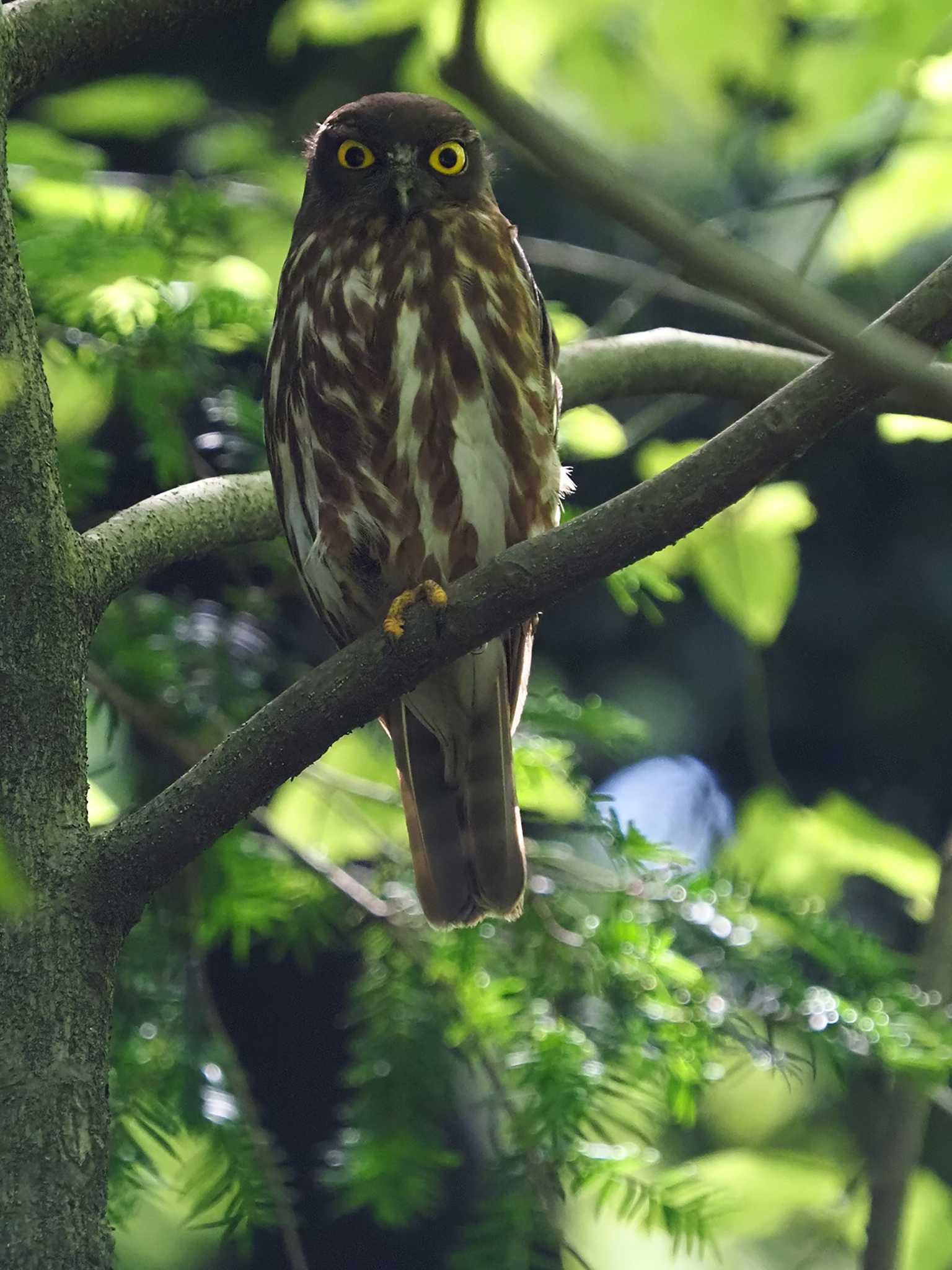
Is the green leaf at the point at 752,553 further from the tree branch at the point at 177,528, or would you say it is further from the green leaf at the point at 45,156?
the green leaf at the point at 45,156

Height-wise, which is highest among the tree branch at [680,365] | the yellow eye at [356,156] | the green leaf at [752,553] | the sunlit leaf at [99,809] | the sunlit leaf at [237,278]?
the yellow eye at [356,156]

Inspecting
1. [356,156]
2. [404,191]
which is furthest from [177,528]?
[356,156]

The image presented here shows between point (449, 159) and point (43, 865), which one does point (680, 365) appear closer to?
point (449, 159)

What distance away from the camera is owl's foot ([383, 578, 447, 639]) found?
1704 millimetres

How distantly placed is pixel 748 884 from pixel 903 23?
1.33 meters

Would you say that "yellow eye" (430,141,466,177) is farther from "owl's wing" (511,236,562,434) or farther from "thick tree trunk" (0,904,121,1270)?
"thick tree trunk" (0,904,121,1270)

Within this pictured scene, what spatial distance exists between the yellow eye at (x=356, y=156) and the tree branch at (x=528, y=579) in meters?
1.21

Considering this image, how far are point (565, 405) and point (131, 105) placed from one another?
112 centimetres

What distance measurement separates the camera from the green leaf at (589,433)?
2.47 meters

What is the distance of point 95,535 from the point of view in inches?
63.6

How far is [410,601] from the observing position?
6.26 ft

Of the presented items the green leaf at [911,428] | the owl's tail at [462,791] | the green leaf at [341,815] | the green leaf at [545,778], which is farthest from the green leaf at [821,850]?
the green leaf at [911,428]

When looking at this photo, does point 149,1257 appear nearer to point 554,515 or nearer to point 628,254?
point 554,515

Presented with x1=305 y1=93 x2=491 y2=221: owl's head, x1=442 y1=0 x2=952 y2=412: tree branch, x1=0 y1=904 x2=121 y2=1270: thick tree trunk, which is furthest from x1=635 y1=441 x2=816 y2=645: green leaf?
x1=442 y1=0 x2=952 y2=412: tree branch
